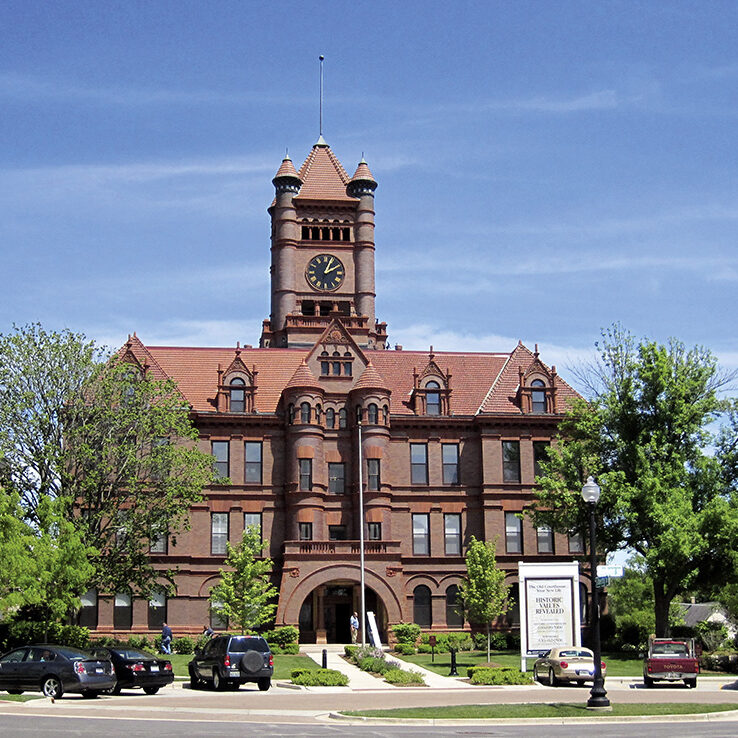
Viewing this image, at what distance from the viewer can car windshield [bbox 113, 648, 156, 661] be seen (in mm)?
32969

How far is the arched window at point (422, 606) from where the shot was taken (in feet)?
202

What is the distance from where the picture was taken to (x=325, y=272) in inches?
2926

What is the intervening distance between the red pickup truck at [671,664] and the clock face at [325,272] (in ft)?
136

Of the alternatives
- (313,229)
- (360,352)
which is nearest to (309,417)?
(360,352)

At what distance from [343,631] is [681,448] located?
76.8ft

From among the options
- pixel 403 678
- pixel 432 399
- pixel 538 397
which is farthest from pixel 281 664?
pixel 538 397

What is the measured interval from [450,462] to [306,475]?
9.19m

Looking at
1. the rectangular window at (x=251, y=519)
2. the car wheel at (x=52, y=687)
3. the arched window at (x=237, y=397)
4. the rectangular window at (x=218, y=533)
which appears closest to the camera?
the car wheel at (x=52, y=687)

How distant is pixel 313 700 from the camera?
1222 inches

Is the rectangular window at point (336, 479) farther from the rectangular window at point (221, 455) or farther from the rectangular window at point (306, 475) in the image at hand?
the rectangular window at point (221, 455)

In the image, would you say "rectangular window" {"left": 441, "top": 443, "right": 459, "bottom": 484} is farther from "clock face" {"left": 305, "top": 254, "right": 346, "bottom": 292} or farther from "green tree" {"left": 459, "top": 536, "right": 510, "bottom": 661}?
"clock face" {"left": 305, "top": 254, "right": 346, "bottom": 292}

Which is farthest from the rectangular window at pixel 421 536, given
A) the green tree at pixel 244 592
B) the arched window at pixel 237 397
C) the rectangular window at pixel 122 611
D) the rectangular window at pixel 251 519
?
the rectangular window at pixel 122 611

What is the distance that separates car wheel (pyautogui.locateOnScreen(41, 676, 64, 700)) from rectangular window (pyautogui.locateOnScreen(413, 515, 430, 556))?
35.0 meters

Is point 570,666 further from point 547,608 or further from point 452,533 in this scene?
point 452,533
